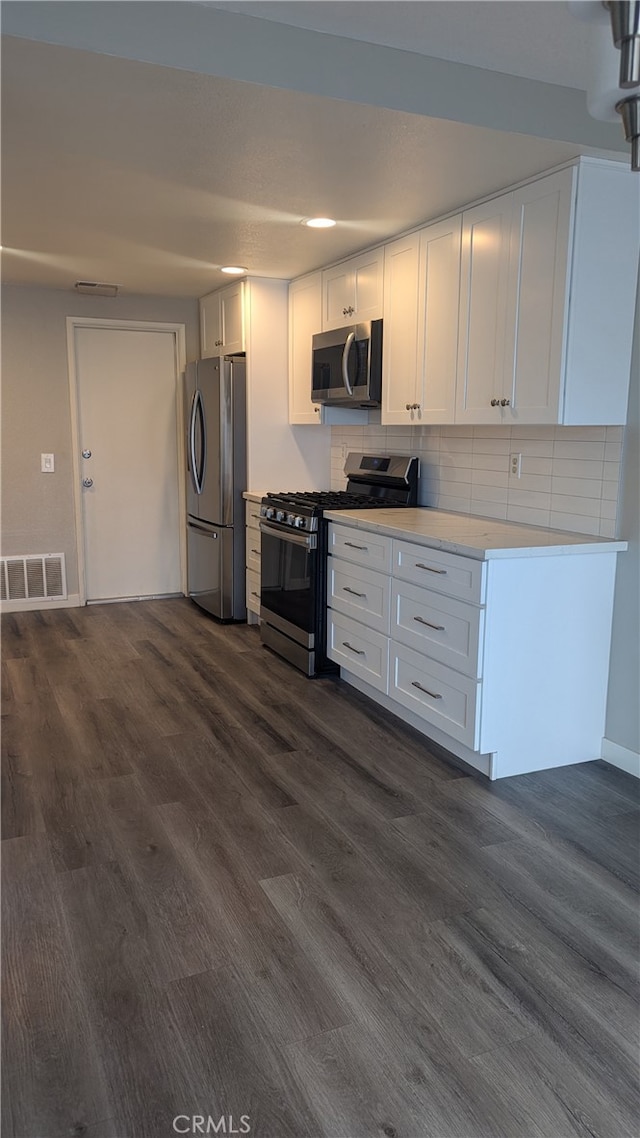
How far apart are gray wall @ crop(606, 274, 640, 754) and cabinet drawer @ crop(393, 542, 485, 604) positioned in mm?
630

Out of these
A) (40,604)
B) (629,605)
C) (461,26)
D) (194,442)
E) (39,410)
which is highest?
(461,26)

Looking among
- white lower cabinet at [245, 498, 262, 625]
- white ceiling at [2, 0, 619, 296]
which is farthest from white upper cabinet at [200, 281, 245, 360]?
white lower cabinet at [245, 498, 262, 625]

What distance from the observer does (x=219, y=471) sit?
497 centimetres

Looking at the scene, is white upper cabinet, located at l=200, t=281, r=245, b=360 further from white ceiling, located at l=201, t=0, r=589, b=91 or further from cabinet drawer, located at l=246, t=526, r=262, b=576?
white ceiling, located at l=201, t=0, r=589, b=91

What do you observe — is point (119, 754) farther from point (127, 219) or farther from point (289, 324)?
point (289, 324)

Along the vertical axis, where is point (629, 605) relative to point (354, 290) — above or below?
below

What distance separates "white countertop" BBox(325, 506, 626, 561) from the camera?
2.74 metres

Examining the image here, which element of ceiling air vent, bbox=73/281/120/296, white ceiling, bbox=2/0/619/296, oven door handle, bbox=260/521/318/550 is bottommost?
oven door handle, bbox=260/521/318/550

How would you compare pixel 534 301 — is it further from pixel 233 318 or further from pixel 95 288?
pixel 95 288

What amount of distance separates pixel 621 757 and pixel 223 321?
377 centimetres

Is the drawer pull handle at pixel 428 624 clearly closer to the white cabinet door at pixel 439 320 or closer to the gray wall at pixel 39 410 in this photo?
the white cabinet door at pixel 439 320

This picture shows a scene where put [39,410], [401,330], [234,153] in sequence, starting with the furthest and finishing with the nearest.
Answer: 1. [39,410]
2. [401,330]
3. [234,153]

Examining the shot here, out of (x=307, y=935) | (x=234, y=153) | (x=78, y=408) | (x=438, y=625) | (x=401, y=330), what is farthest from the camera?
(x=78, y=408)

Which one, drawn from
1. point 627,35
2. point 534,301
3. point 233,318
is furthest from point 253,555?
point 627,35
